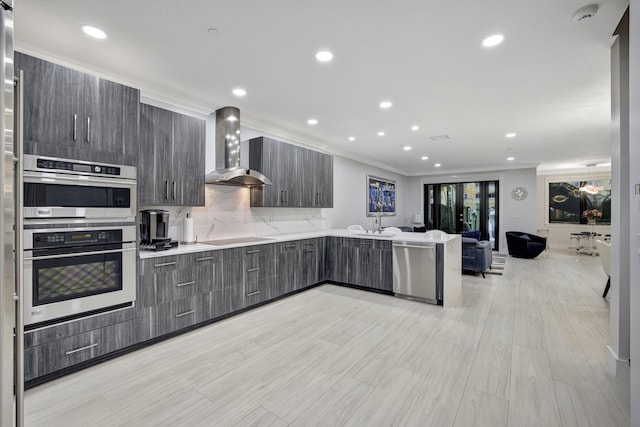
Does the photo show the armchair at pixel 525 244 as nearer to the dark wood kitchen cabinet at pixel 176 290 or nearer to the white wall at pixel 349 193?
the white wall at pixel 349 193

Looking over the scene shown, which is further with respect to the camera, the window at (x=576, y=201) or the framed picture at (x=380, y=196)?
the window at (x=576, y=201)

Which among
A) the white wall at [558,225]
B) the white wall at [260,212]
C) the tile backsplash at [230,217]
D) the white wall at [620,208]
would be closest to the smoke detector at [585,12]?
the white wall at [620,208]

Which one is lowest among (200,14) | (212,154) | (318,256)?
(318,256)

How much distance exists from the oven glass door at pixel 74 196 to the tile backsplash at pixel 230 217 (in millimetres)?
1020

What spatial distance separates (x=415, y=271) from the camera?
3.99 meters

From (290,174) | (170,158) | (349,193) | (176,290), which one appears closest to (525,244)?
(349,193)

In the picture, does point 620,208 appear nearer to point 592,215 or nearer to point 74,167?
point 74,167

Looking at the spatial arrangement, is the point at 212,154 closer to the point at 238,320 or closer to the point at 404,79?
the point at 238,320

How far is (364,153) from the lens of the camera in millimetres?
6812

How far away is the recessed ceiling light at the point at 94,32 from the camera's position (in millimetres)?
2176

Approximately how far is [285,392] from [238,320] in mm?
1427

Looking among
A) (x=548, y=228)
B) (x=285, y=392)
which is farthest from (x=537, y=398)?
(x=548, y=228)

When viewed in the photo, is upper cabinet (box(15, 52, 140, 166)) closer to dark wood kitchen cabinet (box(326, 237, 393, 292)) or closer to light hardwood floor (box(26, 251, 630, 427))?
light hardwood floor (box(26, 251, 630, 427))

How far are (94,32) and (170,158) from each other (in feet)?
3.88
